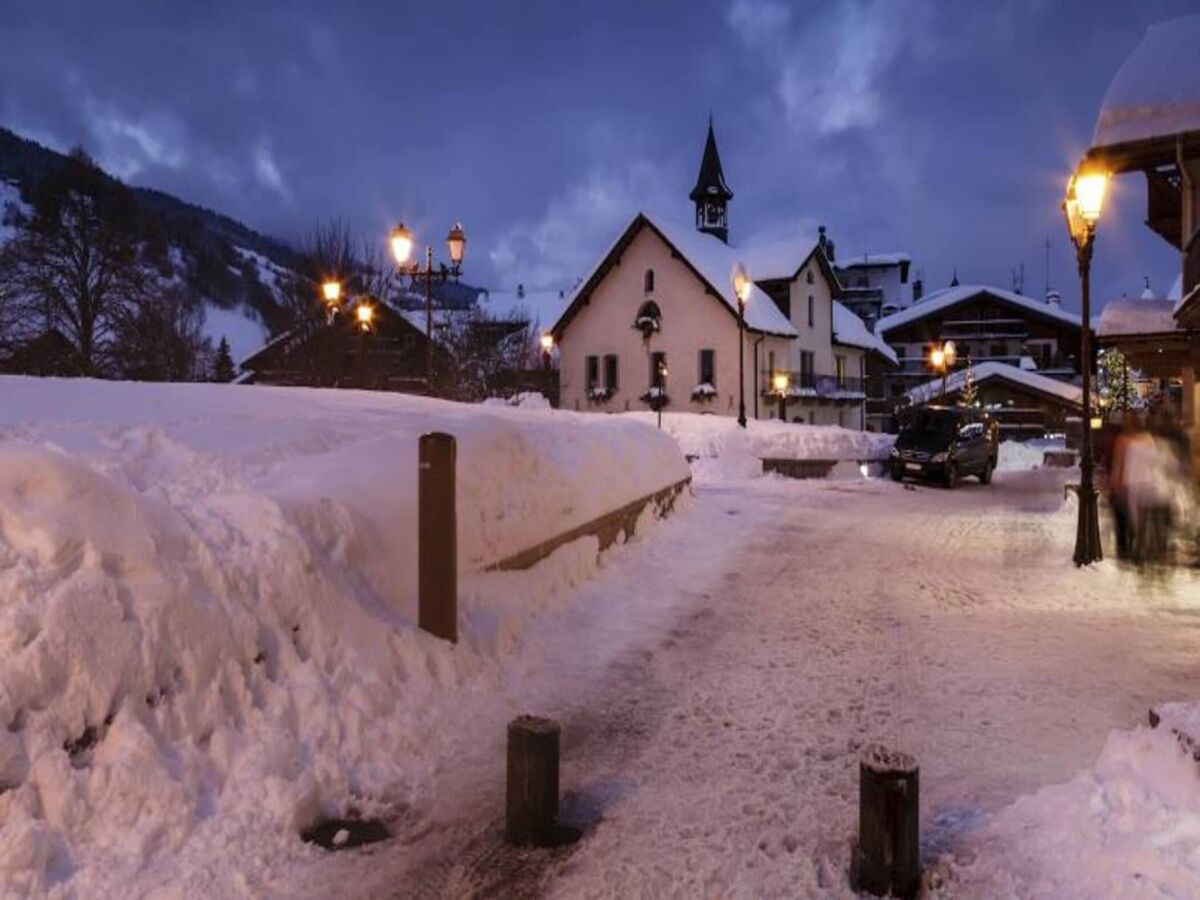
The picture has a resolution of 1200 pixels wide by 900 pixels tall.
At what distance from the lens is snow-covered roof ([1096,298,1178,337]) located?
19344 mm

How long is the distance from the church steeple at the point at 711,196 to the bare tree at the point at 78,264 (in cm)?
3218

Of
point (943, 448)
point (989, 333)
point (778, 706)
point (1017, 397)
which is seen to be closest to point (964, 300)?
point (989, 333)

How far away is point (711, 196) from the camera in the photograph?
59.0 m

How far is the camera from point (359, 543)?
6.83 metres

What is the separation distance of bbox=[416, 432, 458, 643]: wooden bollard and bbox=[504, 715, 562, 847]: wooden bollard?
2.20 metres

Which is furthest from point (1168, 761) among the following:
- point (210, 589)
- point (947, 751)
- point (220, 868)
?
point (210, 589)

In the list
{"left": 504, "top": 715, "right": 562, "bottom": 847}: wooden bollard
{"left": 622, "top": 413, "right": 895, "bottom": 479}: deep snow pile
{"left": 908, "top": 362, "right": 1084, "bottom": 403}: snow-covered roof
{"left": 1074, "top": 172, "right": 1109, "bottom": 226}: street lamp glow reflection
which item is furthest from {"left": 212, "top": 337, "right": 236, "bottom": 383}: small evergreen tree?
{"left": 504, "top": 715, "right": 562, "bottom": 847}: wooden bollard

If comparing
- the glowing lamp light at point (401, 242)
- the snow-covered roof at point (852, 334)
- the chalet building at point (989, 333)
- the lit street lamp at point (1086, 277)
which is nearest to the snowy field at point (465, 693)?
the lit street lamp at point (1086, 277)

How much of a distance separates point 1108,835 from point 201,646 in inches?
173

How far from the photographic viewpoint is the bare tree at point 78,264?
3506 centimetres

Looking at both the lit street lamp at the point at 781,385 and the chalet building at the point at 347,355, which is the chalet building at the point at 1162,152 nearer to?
the chalet building at the point at 347,355

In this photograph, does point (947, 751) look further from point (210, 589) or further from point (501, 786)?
point (210, 589)

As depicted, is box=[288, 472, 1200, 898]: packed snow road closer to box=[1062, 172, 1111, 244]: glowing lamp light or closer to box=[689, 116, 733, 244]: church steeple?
box=[1062, 172, 1111, 244]: glowing lamp light

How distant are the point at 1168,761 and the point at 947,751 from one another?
1636mm
